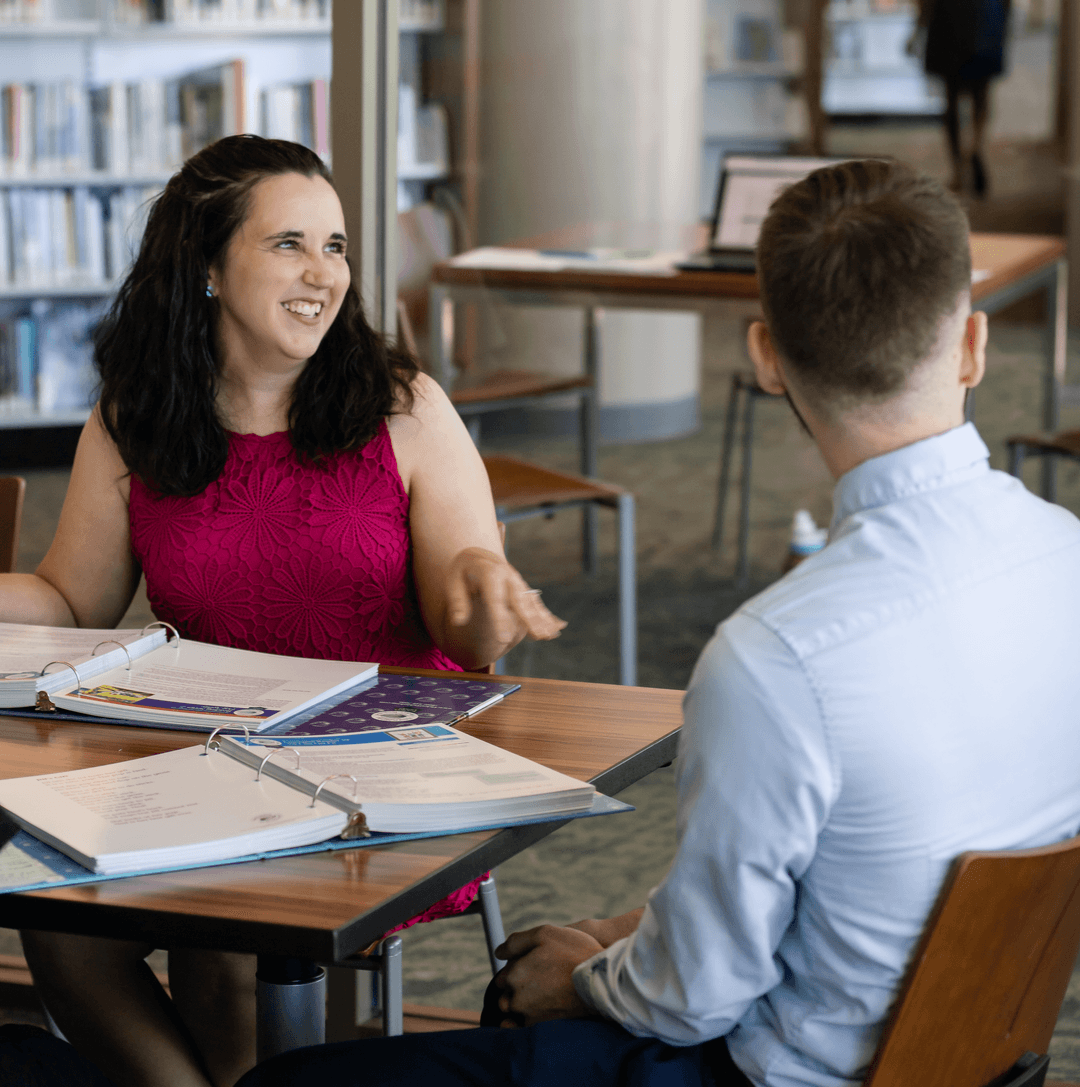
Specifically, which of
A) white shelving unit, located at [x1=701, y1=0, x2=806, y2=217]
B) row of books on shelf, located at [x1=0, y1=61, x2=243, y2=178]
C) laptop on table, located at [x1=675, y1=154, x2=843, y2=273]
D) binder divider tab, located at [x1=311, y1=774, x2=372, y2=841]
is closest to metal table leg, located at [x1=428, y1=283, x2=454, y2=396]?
laptop on table, located at [x1=675, y1=154, x2=843, y2=273]

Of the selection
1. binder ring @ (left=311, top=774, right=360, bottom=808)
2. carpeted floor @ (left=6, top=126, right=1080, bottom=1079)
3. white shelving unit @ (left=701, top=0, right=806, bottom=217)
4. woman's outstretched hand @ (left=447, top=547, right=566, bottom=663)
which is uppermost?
white shelving unit @ (left=701, top=0, right=806, bottom=217)

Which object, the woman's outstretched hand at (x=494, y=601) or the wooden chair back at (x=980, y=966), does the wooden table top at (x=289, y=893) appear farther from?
the wooden chair back at (x=980, y=966)

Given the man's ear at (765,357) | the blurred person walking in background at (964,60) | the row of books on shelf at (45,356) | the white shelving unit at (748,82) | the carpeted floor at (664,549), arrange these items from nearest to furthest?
the man's ear at (765,357), the carpeted floor at (664,549), the blurred person walking in background at (964,60), the white shelving unit at (748,82), the row of books on shelf at (45,356)

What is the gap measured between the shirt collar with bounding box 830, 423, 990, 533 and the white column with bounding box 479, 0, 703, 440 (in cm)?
257

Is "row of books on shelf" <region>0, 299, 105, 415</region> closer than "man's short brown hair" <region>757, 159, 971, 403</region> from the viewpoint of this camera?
No

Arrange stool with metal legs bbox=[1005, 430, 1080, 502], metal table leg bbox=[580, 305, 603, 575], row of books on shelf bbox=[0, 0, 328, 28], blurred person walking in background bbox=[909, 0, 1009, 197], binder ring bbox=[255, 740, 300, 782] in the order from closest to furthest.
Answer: binder ring bbox=[255, 740, 300, 782] < blurred person walking in background bbox=[909, 0, 1009, 197] < stool with metal legs bbox=[1005, 430, 1080, 502] < metal table leg bbox=[580, 305, 603, 575] < row of books on shelf bbox=[0, 0, 328, 28]

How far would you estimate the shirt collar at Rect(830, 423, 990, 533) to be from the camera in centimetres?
90

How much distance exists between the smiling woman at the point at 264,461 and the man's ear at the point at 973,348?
737mm

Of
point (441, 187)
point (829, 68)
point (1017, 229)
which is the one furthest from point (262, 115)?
point (1017, 229)

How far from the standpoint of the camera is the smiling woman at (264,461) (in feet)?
5.45

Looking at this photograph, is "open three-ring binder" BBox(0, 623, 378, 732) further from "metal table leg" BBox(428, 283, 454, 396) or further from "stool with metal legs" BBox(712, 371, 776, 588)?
"stool with metal legs" BBox(712, 371, 776, 588)

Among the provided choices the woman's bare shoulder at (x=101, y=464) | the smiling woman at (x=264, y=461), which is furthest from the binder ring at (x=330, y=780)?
the woman's bare shoulder at (x=101, y=464)

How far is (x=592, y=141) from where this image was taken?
135 inches

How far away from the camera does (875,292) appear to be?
0.88 m
